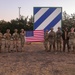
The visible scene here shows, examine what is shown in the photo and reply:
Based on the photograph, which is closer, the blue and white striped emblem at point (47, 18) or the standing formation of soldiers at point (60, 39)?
the blue and white striped emblem at point (47, 18)

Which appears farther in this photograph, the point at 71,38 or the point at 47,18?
the point at 71,38

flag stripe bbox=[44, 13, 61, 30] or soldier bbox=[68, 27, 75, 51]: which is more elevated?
flag stripe bbox=[44, 13, 61, 30]

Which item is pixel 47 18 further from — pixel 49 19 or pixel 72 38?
pixel 72 38

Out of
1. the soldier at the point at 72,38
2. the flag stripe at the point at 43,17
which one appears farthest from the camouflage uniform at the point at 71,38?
the flag stripe at the point at 43,17

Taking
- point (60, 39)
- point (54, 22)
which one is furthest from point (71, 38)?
point (54, 22)

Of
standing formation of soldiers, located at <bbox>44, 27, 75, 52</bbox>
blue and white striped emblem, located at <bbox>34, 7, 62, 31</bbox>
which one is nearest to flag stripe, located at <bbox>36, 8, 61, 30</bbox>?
blue and white striped emblem, located at <bbox>34, 7, 62, 31</bbox>

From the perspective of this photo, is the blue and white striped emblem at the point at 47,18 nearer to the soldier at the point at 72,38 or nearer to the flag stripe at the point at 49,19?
the flag stripe at the point at 49,19

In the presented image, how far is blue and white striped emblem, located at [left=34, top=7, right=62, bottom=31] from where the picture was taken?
23.0 ft

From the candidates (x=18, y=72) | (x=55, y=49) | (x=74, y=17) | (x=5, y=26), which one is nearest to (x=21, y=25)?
(x=5, y=26)

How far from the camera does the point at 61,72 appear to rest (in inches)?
343

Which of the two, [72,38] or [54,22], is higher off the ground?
[54,22]

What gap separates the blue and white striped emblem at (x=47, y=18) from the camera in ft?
23.0

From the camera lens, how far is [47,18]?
722 cm

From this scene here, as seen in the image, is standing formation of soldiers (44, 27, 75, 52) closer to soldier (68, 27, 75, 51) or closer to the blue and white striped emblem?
soldier (68, 27, 75, 51)
